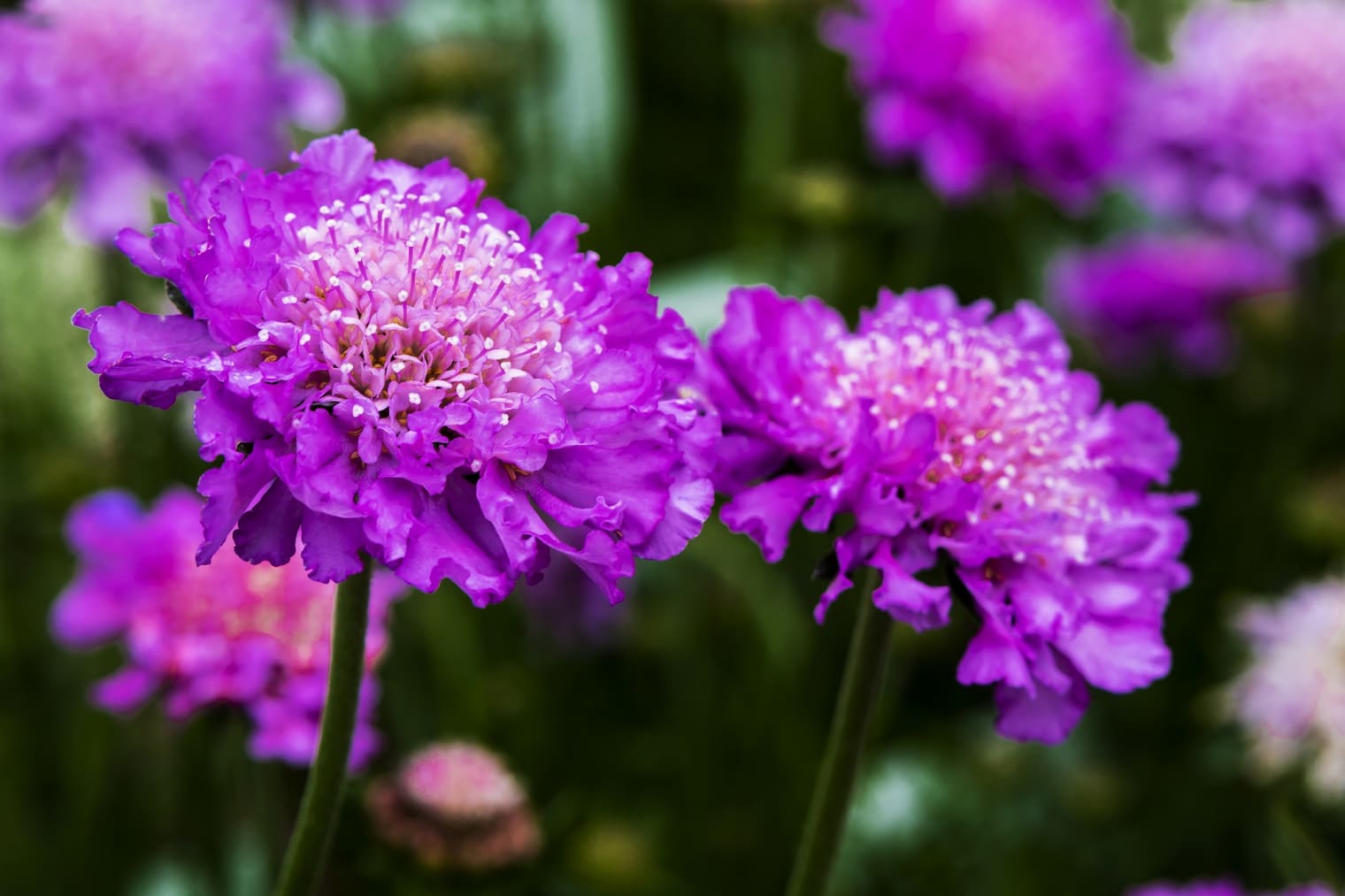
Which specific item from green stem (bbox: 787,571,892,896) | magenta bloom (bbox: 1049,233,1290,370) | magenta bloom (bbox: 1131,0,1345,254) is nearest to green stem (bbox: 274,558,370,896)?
green stem (bbox: 787,571,892,896)

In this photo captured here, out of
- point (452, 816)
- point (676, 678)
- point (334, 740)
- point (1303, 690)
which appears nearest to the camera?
point (334, 740)

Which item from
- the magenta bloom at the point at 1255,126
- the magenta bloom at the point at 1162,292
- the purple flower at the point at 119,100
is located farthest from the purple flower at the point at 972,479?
the magenta bloom at the point at 1162,292

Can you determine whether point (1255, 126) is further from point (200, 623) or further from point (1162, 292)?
point (200, 623)

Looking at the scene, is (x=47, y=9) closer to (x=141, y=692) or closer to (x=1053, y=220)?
(x=141, y=692)

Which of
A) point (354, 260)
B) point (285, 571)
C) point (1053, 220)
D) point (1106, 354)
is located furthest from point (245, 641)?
point (1053, 220)

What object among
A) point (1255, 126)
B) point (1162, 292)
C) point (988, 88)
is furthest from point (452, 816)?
point (1162, 292)

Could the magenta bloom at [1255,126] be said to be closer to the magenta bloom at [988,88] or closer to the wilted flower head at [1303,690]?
the magenta bloom at [988,88]
